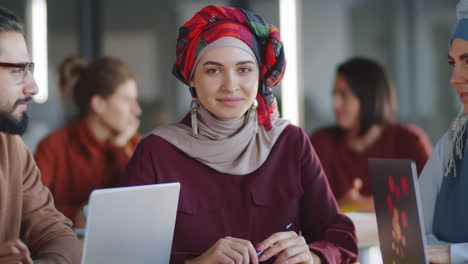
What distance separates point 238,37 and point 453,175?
77 cm

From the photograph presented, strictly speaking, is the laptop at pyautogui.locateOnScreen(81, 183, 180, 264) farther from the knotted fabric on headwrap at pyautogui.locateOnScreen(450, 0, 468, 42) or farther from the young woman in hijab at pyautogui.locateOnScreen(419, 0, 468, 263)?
the knotted fabric on headwrap at pyautogui.locateOnScreen(450, 0, 468, 42)

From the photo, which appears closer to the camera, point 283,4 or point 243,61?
point 243,61

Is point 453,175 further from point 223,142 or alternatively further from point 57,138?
point 57,138

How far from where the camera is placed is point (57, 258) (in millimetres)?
1764

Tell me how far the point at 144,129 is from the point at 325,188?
397cm

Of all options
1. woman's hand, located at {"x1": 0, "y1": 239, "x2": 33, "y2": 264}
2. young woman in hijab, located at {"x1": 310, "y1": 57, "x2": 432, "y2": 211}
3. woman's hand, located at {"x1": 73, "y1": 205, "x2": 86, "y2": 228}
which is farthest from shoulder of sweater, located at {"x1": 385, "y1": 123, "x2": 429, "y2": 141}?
woman's hand, located at {"x1": 0, "y1": 239, "x2": 33, "y2": 264}

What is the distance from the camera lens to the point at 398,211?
1508 millimetres

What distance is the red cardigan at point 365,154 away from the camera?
3748 millimetres

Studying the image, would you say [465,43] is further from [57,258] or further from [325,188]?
[57,258]

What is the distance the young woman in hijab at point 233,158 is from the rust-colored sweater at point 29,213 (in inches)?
9.5

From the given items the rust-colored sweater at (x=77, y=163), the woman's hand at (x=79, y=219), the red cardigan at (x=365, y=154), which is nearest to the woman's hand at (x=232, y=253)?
the woman's hand at (x=79, y=219)

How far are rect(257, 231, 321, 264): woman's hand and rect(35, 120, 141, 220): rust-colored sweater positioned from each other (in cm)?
194

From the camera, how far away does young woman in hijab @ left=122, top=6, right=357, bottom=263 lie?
1.99 meters

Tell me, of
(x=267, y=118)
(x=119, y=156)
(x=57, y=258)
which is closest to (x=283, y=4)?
(x=119, y=156)
